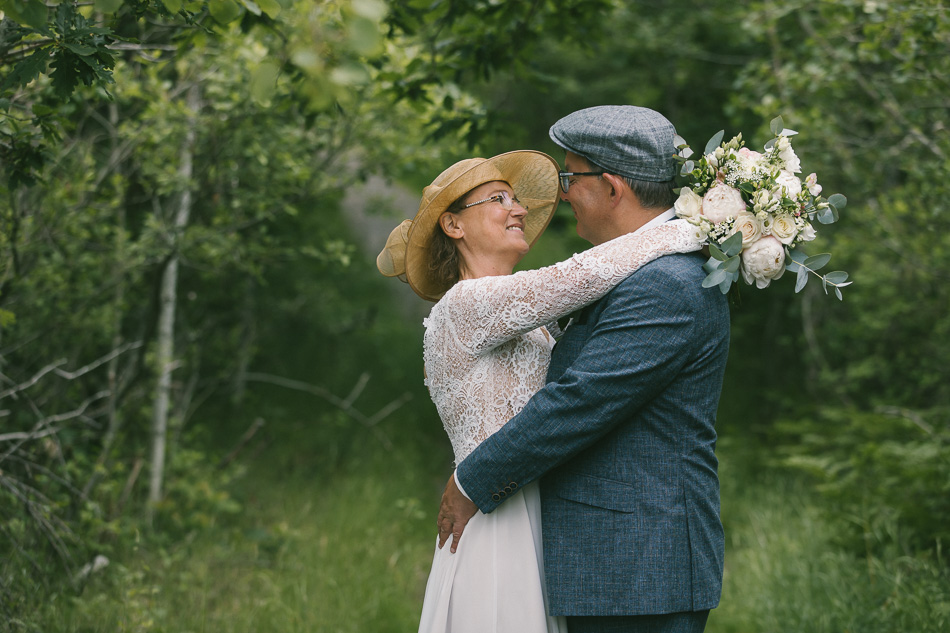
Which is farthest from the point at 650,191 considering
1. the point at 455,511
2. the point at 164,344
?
the point at 164,344

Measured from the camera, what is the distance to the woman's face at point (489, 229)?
2639 mm

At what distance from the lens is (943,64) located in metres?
4.57

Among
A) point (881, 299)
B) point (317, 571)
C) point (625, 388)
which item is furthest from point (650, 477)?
point (881, 299)

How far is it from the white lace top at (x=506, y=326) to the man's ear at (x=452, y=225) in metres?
0.26

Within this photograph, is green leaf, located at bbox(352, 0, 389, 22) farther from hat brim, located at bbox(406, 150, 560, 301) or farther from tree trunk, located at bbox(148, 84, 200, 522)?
tree trunk, located at bbox(148, 84, 200, 522)

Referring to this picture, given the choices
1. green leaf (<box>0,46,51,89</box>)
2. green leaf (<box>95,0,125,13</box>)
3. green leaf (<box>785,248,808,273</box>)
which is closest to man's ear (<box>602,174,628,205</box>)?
green leaf (<box>785,248,808,273</box>)

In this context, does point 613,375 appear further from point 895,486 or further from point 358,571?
point 895,486

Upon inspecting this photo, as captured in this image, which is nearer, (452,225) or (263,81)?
(263,81)

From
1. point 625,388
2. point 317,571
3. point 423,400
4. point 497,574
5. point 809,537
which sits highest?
point 625,388

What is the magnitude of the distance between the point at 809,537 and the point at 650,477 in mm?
3571

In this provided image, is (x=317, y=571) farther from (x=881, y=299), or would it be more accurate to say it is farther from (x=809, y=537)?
(x=881, y=299)

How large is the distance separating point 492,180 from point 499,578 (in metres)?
1.27

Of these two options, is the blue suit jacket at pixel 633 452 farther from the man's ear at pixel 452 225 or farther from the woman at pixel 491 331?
the man's ear at pixel 452 225

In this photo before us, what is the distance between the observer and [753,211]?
7.07ft
